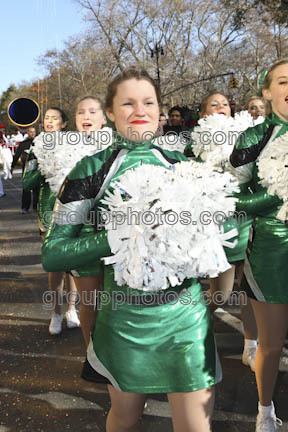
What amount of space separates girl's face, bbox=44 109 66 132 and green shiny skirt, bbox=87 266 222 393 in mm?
2914

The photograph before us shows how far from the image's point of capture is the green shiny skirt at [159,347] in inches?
67.3

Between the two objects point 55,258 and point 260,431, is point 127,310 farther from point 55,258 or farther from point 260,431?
point 260,431

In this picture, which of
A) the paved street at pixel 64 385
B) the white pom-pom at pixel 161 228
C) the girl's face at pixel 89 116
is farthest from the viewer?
the girl's face at pixel 89 116

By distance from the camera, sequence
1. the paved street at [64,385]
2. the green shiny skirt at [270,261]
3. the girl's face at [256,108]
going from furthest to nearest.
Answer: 1. the girl's face at [256,108]
2. the paved street at [64,385]
3. the green shiny skirt at [270,261]

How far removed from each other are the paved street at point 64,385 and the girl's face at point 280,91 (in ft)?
5.74

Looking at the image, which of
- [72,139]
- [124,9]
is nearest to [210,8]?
[124,9]

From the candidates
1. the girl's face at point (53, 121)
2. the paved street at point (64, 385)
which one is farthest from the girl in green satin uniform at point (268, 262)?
the girl's face at point (53, 121)

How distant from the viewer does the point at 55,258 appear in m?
1.73

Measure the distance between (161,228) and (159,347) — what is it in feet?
1.60

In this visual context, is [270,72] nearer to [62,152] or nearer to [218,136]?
[218,136]

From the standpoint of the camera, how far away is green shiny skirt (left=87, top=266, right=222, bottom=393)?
1.71 meters

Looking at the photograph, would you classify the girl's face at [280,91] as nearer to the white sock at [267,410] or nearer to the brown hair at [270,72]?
the brown hair at [270,72]

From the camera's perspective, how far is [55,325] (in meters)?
4.02

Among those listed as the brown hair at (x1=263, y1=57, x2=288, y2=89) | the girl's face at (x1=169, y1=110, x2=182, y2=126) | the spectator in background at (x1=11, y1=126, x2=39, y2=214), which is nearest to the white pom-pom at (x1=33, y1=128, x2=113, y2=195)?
the brown hair at (x1=263, y1=57, x2=288, y2=89)
